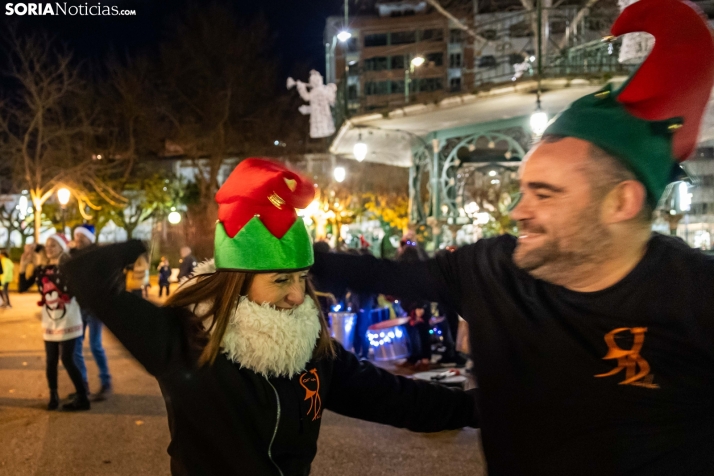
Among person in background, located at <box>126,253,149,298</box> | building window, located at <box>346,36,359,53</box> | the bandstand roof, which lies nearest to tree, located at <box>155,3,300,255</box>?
building window, located at <box>346,36,359,53</box>

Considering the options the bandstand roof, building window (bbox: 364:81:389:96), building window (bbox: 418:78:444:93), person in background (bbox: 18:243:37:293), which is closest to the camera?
person in background (bbox: 18:243:37:293)

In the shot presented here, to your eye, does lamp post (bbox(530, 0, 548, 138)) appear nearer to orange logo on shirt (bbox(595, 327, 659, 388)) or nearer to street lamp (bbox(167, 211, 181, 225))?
street lamp (bbox(167, 211, 181, 225))

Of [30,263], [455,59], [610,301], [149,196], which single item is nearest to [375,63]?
[455,59]

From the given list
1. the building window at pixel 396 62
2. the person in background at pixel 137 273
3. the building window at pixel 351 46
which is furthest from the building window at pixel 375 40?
the person in background at pixel 137 273

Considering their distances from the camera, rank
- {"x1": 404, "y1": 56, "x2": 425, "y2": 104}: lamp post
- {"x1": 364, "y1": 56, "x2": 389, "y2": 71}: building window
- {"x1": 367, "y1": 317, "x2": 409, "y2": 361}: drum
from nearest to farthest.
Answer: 1. {"x1": 367, "y1": 317, "x2": 409, "y2": 361}: drum
2. {"x1": 404, "y1": 56, "x2": 425, "y2": 104}: lamp post
3. {"x1": 364, "y1": 56, "x2": 389, "y2": 71}: building window

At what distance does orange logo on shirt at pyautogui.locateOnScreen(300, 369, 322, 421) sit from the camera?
6.40 ft

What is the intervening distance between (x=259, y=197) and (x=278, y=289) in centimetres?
32

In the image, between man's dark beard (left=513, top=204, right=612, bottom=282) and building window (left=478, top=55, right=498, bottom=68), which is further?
building window (left=478, top=55, right=498, bottom=68)

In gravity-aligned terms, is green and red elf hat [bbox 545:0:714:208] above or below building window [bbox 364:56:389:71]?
below

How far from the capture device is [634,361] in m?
1.34

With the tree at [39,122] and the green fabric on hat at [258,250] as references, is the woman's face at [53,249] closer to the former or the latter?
the green fabric on hat at [258,250]

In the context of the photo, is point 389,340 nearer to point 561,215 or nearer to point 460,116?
point 460,116

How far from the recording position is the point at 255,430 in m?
1.82

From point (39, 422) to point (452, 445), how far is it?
397cm
